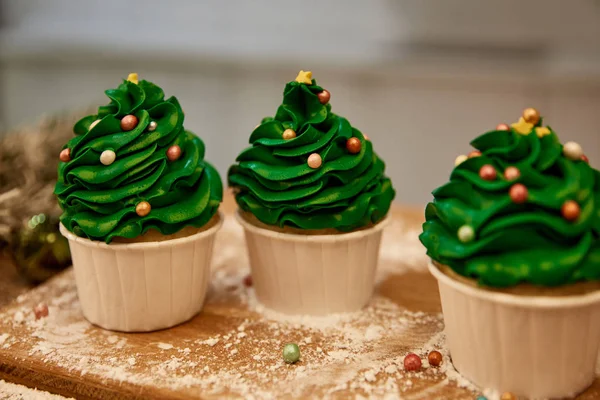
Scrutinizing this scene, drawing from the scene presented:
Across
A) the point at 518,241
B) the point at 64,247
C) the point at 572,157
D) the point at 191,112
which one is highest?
the point at 572,157

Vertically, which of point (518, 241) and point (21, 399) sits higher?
point (518, 241)

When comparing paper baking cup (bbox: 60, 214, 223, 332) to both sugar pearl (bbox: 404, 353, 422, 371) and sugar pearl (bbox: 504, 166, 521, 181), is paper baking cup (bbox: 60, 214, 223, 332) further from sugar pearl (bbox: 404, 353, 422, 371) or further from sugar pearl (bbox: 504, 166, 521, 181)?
sugar pearl (bbox: 504, 166, 521, 181)

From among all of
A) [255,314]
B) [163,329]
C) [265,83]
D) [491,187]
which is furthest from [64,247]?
[265,83]

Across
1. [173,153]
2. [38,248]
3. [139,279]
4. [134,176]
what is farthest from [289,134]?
[38,248]

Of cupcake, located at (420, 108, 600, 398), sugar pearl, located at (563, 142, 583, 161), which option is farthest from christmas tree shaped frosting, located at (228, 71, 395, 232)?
sugar pearl, located at (563, 142, 583, 161)

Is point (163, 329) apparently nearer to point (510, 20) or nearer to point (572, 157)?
point (572, 157)

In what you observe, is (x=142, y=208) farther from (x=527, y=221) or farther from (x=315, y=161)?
(x=527, y=221)
